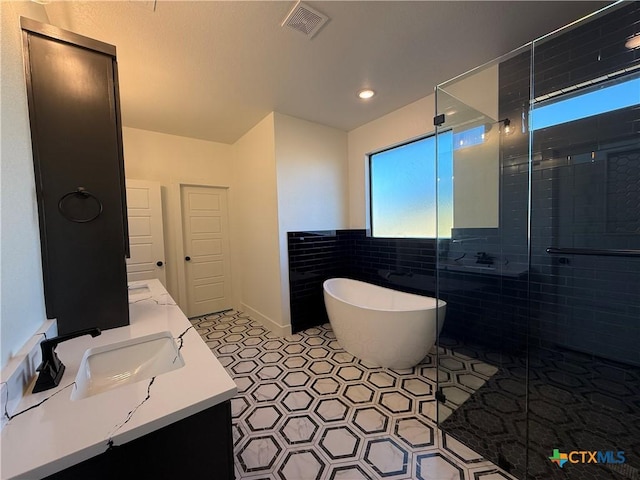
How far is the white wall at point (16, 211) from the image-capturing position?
0.86m

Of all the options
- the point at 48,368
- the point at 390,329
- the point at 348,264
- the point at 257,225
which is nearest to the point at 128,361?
the point at 48,368

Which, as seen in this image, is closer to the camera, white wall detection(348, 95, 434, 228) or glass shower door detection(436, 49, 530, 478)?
glass shower door detection(436, 49, 530, 478)

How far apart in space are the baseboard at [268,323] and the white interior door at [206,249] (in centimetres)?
51

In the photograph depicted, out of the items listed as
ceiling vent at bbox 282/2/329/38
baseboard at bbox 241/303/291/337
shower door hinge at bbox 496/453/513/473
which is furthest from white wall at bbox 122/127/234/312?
shower door hinge at bbox 496/453/513/473

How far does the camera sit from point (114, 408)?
2.47ft

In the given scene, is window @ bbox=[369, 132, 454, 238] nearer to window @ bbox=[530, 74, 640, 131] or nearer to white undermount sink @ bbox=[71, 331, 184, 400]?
window @ bbox=[530, 74, 640, 131]

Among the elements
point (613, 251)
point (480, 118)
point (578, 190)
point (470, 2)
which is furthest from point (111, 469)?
point (480, 118)

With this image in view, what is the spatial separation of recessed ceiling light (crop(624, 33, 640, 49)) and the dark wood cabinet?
10.1 ft

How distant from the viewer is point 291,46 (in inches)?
74.4

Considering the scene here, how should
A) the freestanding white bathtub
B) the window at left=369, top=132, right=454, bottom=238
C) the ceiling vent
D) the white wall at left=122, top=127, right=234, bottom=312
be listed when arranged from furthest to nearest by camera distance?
the white wall at left=122, top=127, right=234, bottom=312 < the window at left=369, top=132, right=454, bottom=238 < the freestanding white bathtub < the ceiling vent

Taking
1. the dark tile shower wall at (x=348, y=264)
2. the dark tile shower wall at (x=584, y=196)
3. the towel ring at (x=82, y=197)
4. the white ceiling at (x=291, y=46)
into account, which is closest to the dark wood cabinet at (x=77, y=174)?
the towel ring at (x=82, y=197)

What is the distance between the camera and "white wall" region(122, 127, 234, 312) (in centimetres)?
335

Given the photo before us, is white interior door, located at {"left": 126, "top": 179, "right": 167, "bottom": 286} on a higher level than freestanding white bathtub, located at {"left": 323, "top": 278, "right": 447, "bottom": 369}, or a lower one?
higher

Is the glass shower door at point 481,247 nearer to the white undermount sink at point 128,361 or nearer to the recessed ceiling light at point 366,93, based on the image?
the recessed ceiling light at point 366,93
